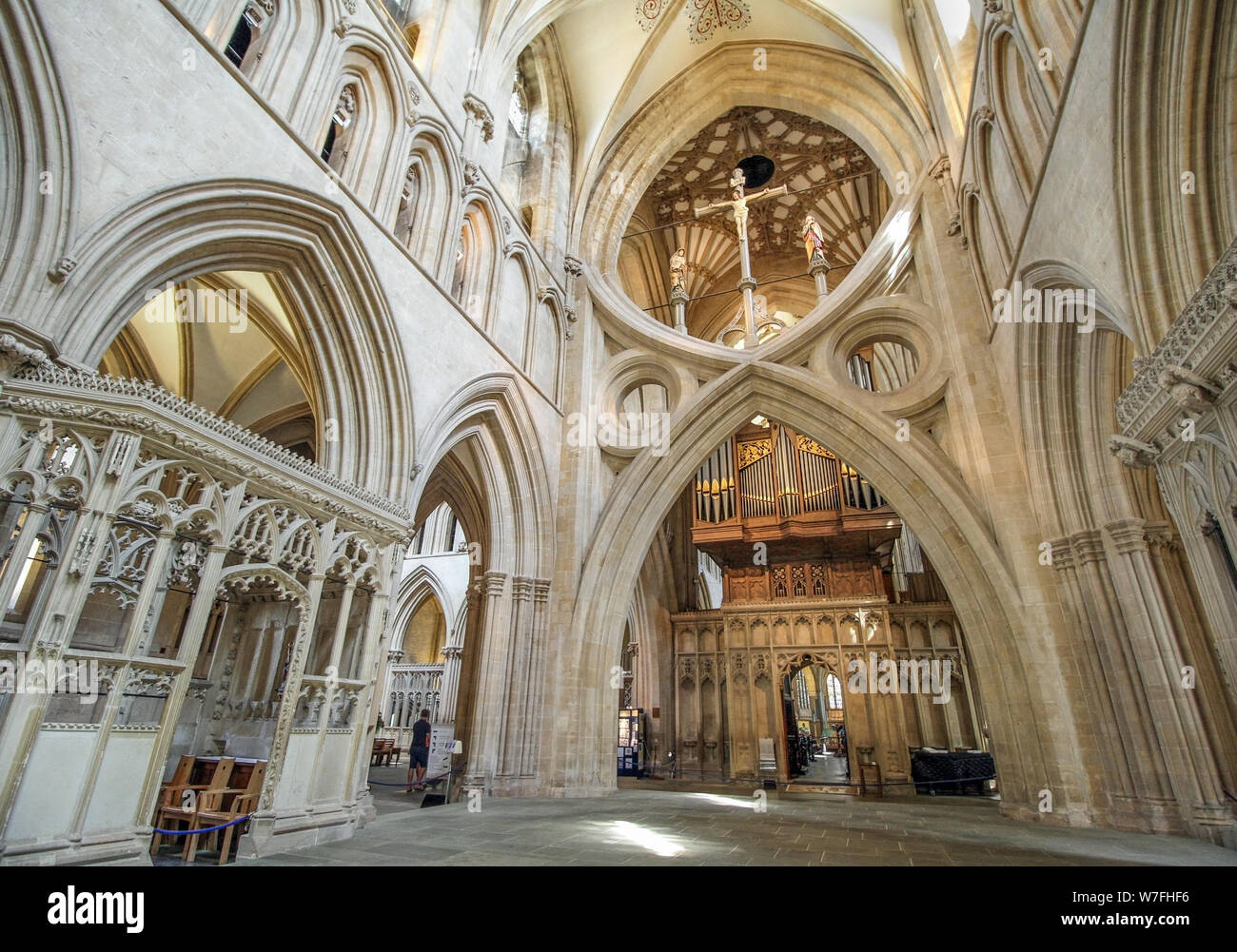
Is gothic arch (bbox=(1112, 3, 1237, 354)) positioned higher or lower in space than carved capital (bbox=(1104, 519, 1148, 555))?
higher

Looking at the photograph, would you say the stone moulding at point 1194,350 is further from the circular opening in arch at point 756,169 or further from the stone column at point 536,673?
the circular opening in arch at point 756,169

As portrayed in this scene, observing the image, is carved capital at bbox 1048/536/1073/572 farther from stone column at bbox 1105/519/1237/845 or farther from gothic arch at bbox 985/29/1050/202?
gothic arch at bbox 985/29/1050/202

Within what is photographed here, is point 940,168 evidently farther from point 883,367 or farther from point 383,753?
point 383,753

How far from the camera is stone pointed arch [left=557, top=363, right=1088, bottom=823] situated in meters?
7.29

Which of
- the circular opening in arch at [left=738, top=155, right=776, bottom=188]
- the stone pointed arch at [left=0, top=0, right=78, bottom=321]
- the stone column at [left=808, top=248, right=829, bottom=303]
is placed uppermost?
the circular opening in arch at [left=738, top=155, right=776, bottom=188]

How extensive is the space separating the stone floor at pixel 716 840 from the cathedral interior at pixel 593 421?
0.21 metres

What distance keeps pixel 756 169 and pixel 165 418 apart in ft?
52.0

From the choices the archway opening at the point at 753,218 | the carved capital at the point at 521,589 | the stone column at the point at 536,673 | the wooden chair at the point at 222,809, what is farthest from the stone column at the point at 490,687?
the archway opening at the point at 753,218

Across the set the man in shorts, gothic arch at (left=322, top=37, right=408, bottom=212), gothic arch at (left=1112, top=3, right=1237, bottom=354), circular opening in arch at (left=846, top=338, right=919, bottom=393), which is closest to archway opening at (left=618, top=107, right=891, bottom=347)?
circular opening in arch at (left=846, top=338, right=919, bottom=393)

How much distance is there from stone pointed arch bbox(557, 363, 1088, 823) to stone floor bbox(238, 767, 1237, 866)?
0.90 metres

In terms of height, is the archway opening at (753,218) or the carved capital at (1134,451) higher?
the archway opening at (753,218)

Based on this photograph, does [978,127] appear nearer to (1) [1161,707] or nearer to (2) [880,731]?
(1) [1161,707]

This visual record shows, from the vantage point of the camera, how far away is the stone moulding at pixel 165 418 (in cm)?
346

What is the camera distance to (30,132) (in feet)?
12.6
